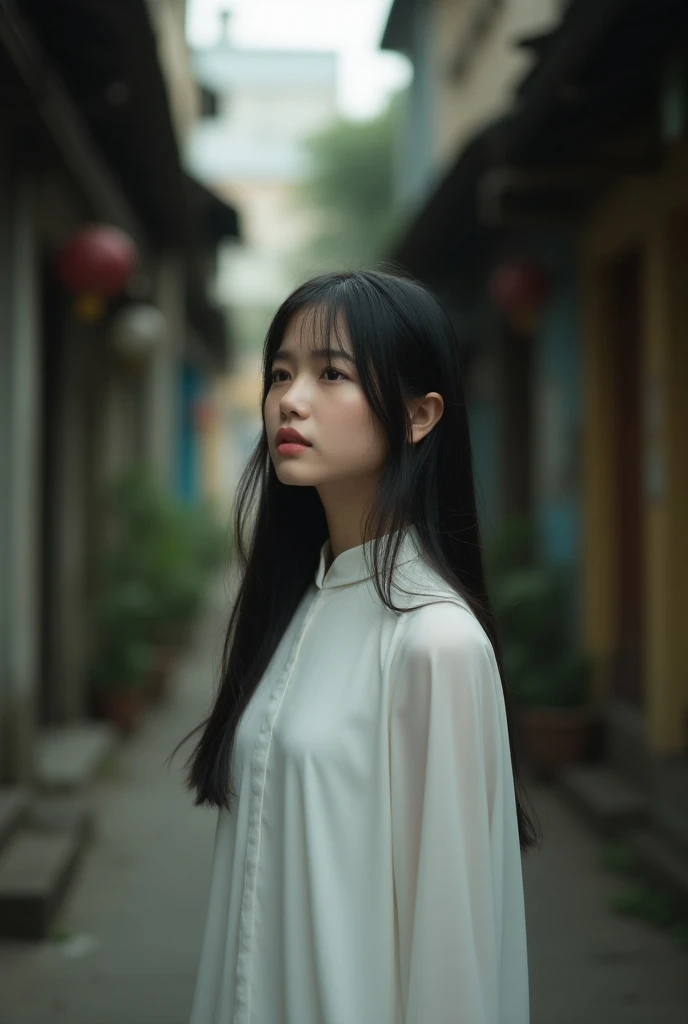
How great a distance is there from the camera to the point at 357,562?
5.81 feet

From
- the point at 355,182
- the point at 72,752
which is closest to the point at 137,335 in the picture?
the point at 72,752

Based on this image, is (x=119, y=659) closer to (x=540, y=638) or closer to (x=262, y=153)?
(x=540, y=638)

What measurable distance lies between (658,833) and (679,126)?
2716 mm

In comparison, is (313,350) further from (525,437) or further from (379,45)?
(379,45)

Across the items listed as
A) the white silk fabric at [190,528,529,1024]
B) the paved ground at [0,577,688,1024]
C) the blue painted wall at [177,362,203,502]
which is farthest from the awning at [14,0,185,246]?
the blue painted wall at [177,362,203,502]

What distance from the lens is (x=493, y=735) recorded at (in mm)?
1508

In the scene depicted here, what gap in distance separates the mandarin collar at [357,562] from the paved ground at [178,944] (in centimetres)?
88

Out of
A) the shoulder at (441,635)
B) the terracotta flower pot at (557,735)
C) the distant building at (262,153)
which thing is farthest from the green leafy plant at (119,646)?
the distant building at (262,153)

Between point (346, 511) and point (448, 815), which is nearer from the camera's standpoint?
point (448, 815)

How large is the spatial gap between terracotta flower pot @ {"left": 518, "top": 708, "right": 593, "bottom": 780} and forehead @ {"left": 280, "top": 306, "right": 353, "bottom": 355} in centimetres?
440

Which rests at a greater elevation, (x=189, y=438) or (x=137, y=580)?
(x=189, y=438)

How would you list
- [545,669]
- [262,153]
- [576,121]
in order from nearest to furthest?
1. [576,121]
2. [545,669]
3. [262,153]

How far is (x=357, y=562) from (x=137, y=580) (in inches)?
238

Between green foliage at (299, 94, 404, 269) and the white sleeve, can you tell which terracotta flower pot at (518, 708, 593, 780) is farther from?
green foliage at (299, 94, 404, 269)
